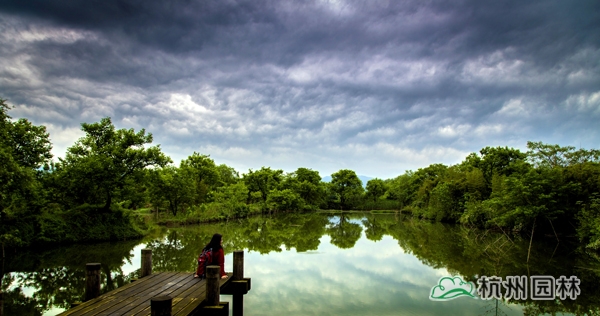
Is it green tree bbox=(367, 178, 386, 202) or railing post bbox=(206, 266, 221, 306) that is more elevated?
green tree bbox=(367, 178, 386, 202)

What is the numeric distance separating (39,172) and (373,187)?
57.8 m

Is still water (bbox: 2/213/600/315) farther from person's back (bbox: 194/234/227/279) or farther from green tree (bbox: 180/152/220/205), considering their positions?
green tree (bbox: 180/152/220/205)

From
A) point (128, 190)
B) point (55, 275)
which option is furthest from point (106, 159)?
point (55, 275)

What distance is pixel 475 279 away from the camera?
10312mm

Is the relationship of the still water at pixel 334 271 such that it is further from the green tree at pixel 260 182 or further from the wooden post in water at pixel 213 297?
the green tree at pixel 260 182

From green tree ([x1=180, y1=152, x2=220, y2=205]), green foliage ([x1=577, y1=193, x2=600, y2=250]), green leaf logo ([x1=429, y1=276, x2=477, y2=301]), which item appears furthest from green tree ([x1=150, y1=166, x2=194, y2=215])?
green foliage ([x1=577, y1=193, x2=600, y2=250])

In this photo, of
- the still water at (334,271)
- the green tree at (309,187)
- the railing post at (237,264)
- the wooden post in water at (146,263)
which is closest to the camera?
the railing post at (237,264)

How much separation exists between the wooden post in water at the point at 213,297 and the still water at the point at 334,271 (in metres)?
2.24

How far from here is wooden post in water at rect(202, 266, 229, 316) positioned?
5.41m

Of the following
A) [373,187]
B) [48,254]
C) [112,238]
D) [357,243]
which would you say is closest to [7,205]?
A: [48,254]

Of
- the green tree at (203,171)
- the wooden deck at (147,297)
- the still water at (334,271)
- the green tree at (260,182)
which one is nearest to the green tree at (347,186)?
the green tree at (260,182)

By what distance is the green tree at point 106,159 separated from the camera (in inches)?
718

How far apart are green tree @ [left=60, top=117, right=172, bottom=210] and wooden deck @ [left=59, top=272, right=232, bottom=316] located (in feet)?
44.7

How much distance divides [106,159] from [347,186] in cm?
4977
